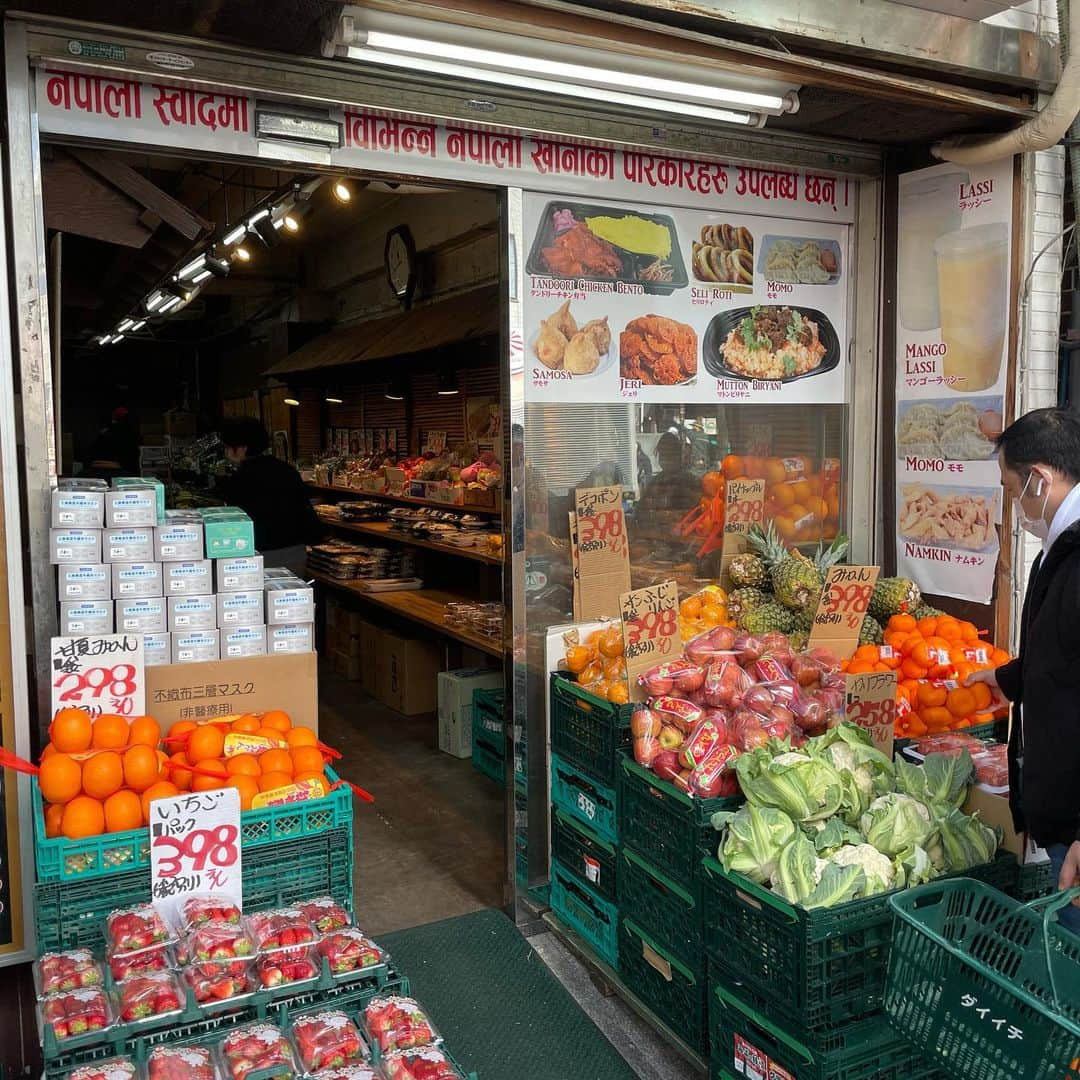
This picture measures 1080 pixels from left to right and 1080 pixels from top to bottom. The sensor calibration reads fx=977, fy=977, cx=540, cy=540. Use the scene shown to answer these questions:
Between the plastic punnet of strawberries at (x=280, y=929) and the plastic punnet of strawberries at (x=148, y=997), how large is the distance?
25 centimetres

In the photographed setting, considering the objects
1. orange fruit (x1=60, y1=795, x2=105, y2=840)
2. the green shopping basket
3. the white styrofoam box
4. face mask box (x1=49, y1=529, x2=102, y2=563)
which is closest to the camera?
the green shopping basket

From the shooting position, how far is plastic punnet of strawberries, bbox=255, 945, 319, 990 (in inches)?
100

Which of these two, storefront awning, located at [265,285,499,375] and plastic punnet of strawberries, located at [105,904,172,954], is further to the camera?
storefront awning, located at [265,285,499,375]

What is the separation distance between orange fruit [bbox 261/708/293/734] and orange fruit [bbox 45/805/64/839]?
70 centimetres

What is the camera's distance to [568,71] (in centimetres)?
338

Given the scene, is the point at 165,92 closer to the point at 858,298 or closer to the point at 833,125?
the point at 833,125

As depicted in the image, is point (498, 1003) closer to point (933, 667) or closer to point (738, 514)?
point (933, 667)

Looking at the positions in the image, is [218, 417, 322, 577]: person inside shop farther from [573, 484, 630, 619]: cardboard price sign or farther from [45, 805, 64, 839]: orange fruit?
[45, 805, 64, 839]: orange fruit

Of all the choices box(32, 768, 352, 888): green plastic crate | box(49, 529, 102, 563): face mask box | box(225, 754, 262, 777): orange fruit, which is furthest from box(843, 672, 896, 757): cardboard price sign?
box(49, 529, 102, 563): face mask box

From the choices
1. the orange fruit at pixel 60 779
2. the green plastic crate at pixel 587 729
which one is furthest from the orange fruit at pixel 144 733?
the green plastic crate at pixel 587 729

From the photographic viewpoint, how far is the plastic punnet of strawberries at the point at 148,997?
2.40 m

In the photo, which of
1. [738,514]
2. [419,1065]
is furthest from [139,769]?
[738,514]

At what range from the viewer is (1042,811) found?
2572 mm

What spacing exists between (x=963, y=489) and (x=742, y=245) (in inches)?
62.0
